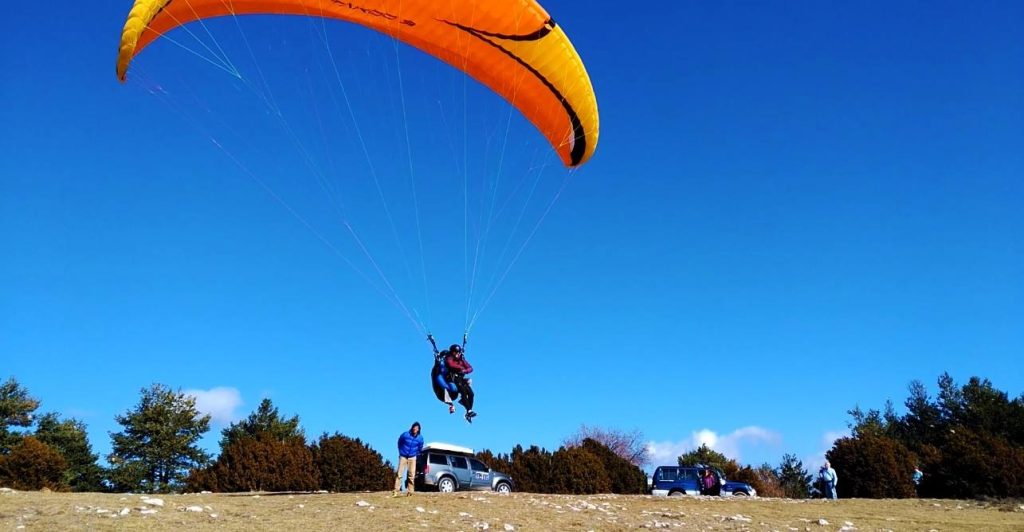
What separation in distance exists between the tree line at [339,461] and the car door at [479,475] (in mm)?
6457

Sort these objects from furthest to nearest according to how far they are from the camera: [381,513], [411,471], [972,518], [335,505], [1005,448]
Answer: [1005,448] < [411,471] < [972,518] < [335,505] < [381,513]

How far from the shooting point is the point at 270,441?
1006 inches

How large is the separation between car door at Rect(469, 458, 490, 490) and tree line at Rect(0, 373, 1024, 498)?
646 centimetres

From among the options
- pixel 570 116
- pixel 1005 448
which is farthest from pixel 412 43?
pixel 1005 448

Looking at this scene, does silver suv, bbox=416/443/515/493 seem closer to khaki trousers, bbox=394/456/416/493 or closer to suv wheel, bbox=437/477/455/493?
suv wheel, bbox=437/477/455/493

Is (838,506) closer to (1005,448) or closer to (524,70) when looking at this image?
(1005,448)

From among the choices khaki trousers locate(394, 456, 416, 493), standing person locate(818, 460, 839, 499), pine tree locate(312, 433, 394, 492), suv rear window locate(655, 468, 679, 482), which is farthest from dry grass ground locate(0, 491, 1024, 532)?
pine tree locate(312, 433, 394, 492)

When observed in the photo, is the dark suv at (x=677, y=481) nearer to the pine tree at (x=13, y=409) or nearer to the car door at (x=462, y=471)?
the car door at (x=462, y=471)

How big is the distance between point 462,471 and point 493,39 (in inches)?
457

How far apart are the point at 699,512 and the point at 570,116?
27.9 ft

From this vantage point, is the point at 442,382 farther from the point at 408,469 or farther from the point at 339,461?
the point at 339,461

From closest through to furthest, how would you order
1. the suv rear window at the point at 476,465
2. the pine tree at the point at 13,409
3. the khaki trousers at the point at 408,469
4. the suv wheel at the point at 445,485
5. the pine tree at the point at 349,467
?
the khaki trousers at the point at 408,469 < the suv wheel at the point at 445,485 < the suv rear window at the point at 476,465 < the pine tree at the point at 349,467 < the pine tree at the point at 13,409

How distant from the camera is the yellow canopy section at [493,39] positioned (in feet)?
44.2

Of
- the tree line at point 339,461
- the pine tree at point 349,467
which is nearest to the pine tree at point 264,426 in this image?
the tree line at point 339,461
